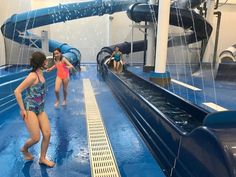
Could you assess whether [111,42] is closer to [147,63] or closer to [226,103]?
[147,63]

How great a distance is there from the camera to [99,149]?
10.4 ft

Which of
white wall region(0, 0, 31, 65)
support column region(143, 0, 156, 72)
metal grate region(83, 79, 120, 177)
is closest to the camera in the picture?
metal grate region(83, 79, 120, 177)

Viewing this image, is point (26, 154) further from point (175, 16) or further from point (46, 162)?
point (175, 16)

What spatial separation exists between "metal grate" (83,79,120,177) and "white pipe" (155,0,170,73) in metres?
3.63

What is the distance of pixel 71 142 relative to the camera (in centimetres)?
344

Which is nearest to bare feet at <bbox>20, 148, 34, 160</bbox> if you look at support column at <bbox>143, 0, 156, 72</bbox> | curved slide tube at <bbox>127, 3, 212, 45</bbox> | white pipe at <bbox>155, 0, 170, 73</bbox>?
white pipe at <bbox>155, 0, 170, 73</bbox>

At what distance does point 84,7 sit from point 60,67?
21.4 ft

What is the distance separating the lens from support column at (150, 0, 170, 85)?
7758mm

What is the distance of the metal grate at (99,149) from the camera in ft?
8.55

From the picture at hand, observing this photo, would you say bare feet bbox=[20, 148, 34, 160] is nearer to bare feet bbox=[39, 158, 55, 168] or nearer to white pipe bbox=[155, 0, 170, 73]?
bare feet bbox=[39, 158, 55, 168]

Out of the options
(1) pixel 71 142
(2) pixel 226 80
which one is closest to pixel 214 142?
(1) pixel 71 142

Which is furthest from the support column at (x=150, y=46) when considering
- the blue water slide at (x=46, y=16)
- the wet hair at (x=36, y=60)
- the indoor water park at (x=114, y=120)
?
the wet hair at (x=36, y=60)

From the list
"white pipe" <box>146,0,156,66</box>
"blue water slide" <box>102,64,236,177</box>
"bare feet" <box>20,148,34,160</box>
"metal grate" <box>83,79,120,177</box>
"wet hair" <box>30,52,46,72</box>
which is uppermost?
"white pipe" <box>146,0,156,66</box>

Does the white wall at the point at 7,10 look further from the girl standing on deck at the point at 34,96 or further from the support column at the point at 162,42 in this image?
the girl standing on deck at the point at 34,96
